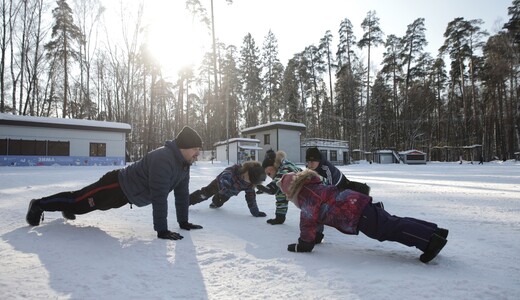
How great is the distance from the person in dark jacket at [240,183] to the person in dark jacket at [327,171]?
26.8 inches

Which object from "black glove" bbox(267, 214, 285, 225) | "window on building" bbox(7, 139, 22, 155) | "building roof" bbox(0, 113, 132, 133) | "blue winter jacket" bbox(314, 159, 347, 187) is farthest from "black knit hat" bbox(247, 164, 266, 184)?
"window on building" bbox(7, 139, 22, 155)

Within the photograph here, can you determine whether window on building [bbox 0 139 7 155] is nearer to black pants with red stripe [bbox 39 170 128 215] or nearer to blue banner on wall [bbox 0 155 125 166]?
blue banner on wall [bbox 0 155 125 166]

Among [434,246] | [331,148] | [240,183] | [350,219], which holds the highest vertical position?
[331,148]

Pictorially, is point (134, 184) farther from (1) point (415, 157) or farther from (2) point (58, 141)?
(1) point (415, 157)

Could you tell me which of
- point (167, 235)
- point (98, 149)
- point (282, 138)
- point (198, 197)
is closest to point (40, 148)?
point (98, 149)

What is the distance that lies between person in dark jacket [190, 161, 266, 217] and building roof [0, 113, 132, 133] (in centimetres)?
2207

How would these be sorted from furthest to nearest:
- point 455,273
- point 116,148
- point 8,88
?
point 8,88
point 116,148
point 455,273

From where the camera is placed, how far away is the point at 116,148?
24688 mm

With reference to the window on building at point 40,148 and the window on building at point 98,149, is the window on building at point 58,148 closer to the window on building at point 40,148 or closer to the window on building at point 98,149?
the window on building at point 40,148

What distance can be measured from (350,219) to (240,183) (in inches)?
90.2

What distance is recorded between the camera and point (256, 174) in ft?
13.7

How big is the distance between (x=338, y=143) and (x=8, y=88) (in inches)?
1334

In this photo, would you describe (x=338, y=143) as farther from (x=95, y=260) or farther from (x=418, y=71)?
(x=95, y=260)

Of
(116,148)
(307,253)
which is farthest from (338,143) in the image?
(307,253)
